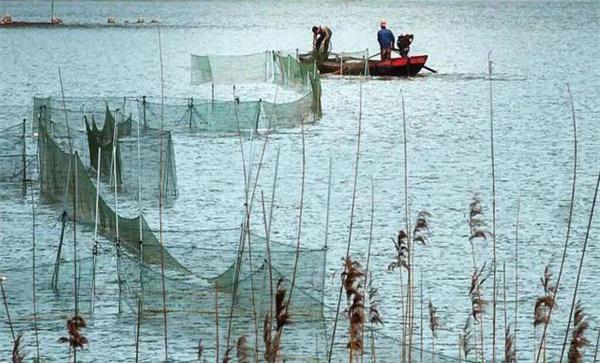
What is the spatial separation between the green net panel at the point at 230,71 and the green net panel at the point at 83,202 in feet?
79.4

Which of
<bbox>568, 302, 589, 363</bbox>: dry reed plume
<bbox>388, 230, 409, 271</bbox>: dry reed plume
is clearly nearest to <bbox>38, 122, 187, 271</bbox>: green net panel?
<bbox>388, 230, 409, 271</bbox>: dry reed plume

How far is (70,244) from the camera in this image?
16.7 meters

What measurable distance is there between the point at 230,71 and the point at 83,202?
3059 cm

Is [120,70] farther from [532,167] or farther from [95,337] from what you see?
[95,337]

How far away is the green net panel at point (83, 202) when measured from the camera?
43.7ft

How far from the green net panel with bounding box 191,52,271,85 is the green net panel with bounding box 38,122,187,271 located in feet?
79.4

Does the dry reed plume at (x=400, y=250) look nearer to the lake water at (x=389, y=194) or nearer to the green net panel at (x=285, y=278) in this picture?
the lake water at (x=389, y=194)

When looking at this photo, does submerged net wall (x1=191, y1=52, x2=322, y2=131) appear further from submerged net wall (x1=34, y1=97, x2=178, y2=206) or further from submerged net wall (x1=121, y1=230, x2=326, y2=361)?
submerged net wall (x1=121, y1=230, x2=326, y2=361)

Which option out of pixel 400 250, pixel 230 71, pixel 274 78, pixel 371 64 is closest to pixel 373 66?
pixel 371 64

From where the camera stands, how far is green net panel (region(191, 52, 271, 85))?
1779 inches

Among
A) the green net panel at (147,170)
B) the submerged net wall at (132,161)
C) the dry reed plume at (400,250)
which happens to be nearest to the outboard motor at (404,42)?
the submerged net wall at (132,161)

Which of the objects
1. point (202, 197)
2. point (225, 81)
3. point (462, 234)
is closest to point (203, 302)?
point (462, 234)

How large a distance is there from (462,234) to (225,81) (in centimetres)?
2770

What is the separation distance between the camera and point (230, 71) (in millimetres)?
46469
